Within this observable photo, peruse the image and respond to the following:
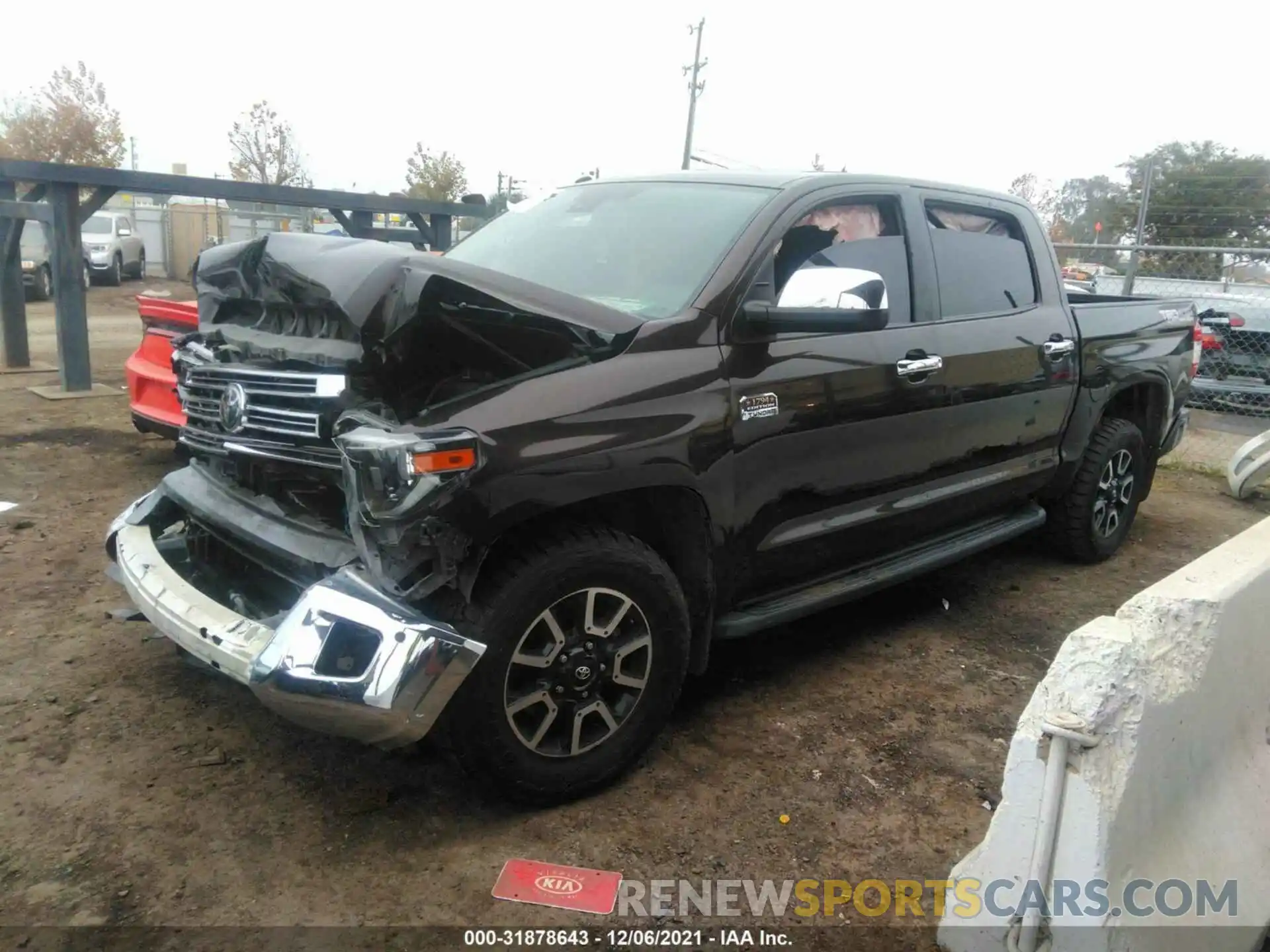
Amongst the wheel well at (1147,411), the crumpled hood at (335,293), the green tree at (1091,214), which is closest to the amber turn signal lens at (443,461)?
the crumpled hood at (335,293)

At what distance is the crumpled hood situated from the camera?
264 centimetres

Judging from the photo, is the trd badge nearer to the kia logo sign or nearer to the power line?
the kia logo sign

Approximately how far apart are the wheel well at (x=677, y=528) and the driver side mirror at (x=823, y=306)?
1.95ft

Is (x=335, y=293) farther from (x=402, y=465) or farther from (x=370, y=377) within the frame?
(x=402, y=465)

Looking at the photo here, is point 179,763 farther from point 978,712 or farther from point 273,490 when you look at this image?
point 978,712

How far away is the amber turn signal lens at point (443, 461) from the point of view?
2404 mm

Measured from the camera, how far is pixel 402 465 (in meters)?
2.42

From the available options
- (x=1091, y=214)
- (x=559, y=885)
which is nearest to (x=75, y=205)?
(x=559, y=885)

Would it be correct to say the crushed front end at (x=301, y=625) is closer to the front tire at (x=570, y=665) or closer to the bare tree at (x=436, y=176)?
the front tire at (x=570, y=665)

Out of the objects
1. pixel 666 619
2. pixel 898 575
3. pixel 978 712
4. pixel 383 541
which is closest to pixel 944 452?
pixel 898 575

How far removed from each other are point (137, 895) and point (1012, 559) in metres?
4.47

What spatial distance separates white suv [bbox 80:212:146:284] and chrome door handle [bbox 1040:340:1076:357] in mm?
20772

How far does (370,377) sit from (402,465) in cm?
45

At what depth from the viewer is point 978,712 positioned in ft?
11.8
